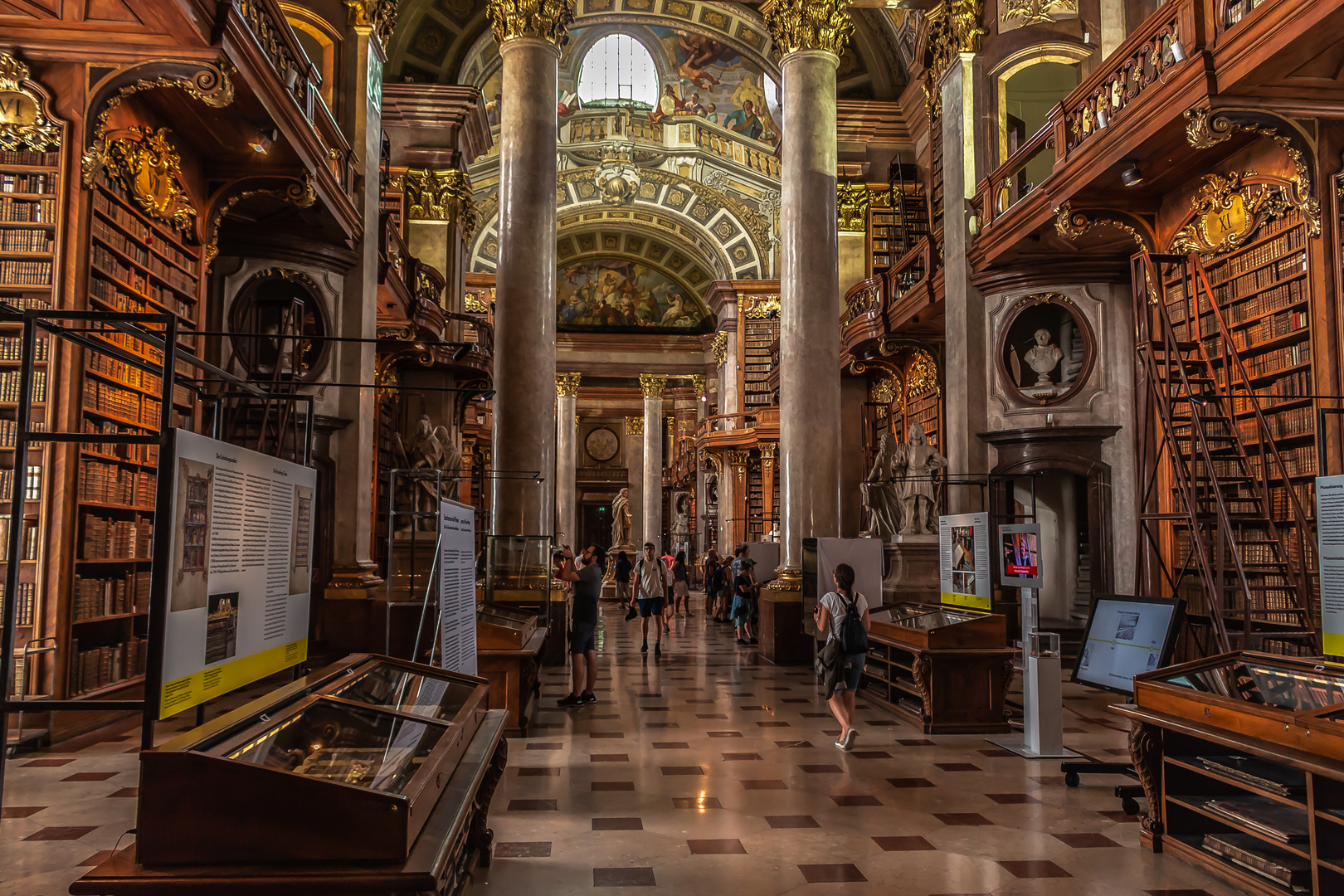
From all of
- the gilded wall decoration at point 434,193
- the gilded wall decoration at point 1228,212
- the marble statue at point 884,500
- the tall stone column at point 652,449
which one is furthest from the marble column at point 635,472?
the gilded wall decoration at point 1228,212

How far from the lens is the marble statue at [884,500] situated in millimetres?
13984

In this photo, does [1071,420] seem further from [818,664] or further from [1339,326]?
[818,664]

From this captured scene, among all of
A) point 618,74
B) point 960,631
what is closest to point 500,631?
point 960,631

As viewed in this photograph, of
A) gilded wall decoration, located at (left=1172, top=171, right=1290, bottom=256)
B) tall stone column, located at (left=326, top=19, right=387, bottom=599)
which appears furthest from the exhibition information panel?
gilded wall decoration, located at (left=1172, top=171, right=1290, bottom=256)

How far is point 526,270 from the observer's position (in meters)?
11.5

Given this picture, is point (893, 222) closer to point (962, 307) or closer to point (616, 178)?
point (962, 307)

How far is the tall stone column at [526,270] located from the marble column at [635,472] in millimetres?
25735

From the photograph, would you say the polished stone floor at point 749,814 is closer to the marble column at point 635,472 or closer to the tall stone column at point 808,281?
the tall stone column at point 808,281

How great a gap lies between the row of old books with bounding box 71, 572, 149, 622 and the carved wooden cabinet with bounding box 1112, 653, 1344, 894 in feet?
21.7

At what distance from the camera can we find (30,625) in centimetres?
660

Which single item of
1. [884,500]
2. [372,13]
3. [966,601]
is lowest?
[966,601]

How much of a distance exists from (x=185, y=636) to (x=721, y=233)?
28.4 metres

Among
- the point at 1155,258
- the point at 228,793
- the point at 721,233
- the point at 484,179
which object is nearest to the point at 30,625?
the point at 228,793

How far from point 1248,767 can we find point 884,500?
981 cm
